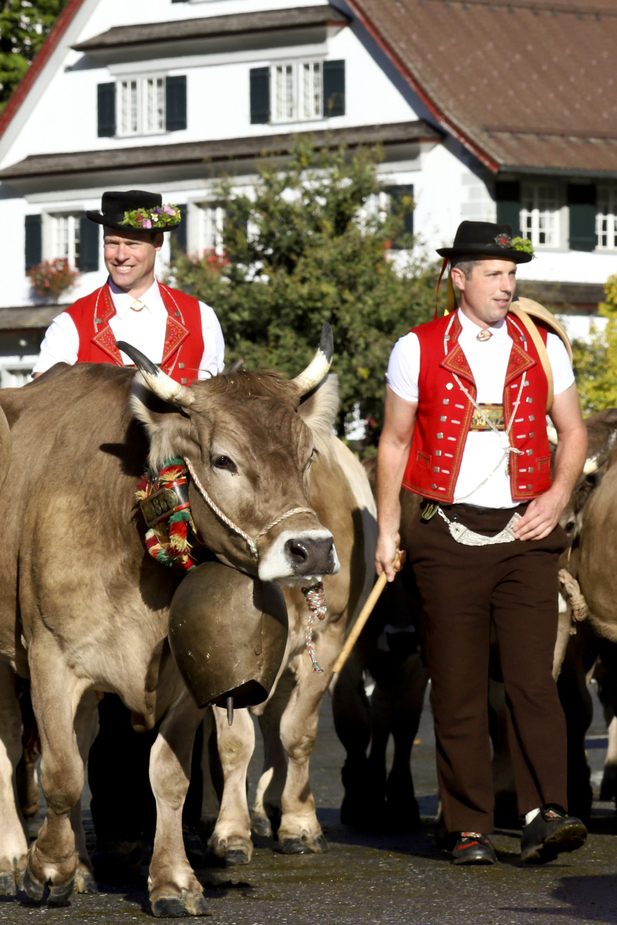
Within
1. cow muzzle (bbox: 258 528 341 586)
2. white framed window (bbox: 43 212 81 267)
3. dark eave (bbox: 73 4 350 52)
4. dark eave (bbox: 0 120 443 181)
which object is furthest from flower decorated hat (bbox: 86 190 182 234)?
white framed window (bbox: 43 212 81 267)

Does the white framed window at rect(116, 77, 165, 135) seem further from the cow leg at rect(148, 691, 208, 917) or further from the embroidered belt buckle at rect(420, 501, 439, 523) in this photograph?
the cow leg at rect(148, 691, 208, 917)

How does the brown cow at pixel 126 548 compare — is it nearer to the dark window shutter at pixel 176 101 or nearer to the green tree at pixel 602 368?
Result: the green tree at pixel 602 368

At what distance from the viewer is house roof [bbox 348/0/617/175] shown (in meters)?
36.8

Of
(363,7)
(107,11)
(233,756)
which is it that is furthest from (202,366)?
(107,11)

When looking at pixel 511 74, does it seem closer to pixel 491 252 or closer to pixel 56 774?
pixel 491 252

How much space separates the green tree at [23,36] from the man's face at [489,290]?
36.8m

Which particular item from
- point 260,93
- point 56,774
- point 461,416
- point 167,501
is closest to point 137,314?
point 461,416

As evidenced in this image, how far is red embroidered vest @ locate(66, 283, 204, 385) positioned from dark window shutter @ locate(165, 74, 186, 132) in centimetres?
3398

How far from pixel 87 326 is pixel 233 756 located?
193cm

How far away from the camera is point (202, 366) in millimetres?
7754

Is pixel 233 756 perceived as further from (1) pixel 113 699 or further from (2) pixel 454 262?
(2) pixel 454 262

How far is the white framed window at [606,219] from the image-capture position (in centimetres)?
3838

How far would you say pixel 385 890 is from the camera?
22.4 ft

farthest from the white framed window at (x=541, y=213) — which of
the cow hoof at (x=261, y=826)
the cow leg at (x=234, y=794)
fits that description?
the cow leg at (x=234, y=794)
